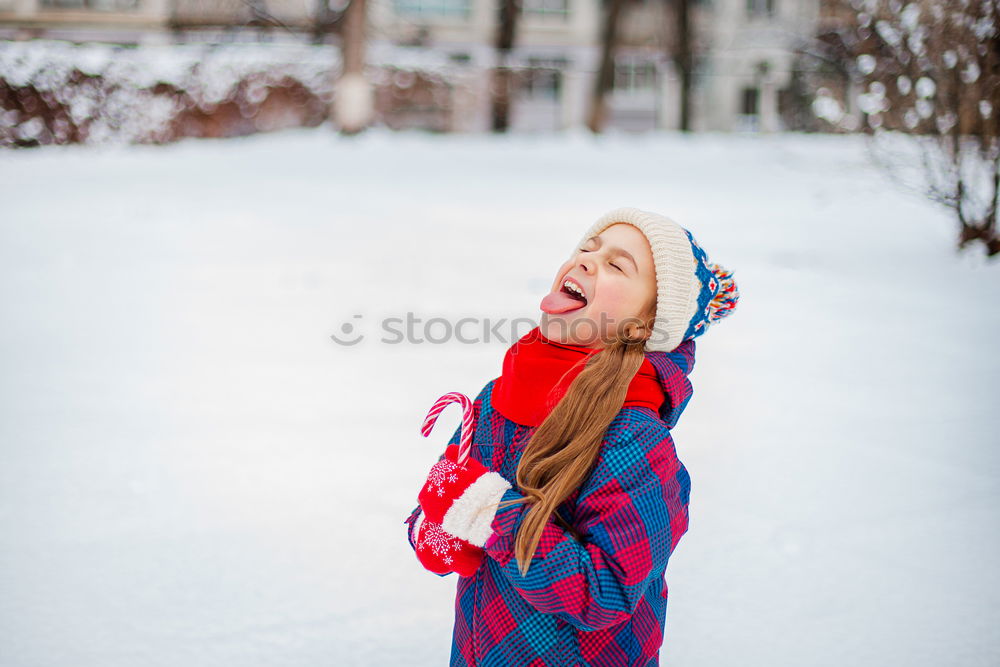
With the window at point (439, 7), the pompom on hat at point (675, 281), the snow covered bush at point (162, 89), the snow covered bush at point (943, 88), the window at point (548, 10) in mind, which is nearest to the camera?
the pompom on hat at point (675, 281)

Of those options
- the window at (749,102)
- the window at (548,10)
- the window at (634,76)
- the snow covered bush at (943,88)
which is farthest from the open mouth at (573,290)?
the window at (749,102)

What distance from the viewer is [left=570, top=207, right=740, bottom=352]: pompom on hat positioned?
1412mm

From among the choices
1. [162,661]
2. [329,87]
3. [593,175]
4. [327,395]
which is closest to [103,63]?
[329,87]

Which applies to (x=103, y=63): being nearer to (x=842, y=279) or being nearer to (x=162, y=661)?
(x=842, y=279)

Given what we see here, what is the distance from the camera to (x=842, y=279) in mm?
6188

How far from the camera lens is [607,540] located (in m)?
1.29

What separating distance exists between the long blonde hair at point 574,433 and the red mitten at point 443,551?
0.43 ft

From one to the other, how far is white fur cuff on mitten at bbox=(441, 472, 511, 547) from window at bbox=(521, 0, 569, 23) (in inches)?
1057

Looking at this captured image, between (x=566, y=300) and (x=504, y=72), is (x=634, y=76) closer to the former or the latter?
(x=504, y=72)

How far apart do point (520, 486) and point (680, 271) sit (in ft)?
Result: 1.48

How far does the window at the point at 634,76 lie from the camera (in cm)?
2711

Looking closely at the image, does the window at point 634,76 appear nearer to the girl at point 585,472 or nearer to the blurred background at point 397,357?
the blurred background at point 397,357

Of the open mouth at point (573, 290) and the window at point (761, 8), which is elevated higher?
the window at point (761, 8)

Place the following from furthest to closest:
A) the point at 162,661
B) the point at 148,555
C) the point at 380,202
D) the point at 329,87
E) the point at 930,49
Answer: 1. the point at 329,87
2. the point at 380,202
3. the point at 930,49
4. the point at 148,555
5. the point at 162,661
